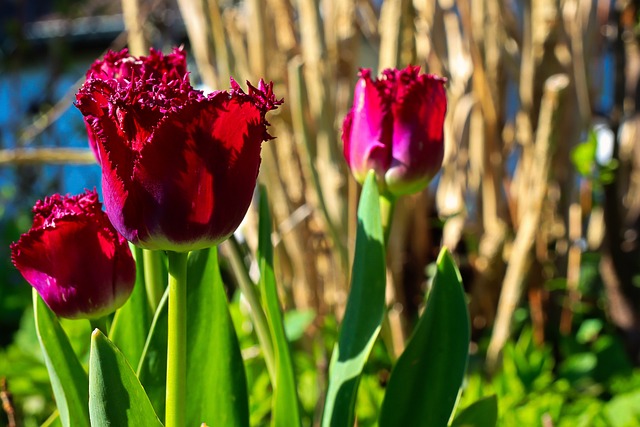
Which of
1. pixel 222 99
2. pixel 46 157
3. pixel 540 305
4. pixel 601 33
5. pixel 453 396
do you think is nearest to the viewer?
pixel 222 99

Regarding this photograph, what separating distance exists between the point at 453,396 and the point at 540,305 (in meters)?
0.93

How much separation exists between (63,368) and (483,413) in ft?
1.21

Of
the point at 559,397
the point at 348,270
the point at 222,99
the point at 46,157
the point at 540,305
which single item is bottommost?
the point at 559,397

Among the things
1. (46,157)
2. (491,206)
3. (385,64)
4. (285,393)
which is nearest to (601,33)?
(491,206)

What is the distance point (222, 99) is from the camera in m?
0.49

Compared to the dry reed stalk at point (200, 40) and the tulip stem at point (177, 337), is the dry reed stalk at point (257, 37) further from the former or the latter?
the tulip stem at point (177, 337)

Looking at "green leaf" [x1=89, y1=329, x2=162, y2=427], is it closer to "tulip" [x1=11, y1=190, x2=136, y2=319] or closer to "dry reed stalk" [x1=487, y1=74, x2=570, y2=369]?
"tulip" [x1=11, y1=190, x2=136, y2=319]

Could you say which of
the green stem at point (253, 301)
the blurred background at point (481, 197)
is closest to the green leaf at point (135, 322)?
the green stem at point (253, 301)

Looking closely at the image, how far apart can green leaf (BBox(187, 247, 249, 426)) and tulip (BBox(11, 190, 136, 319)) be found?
10cm

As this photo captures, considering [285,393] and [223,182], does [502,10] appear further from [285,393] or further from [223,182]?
[223,182]

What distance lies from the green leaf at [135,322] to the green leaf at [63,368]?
0.22ft

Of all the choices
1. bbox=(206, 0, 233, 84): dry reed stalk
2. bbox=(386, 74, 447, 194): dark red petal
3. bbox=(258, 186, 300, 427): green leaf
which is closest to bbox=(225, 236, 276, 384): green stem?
bbox=(258, 186, 300, 427): green leaf

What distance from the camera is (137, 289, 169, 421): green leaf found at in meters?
0.66

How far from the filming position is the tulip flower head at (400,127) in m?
0.70
